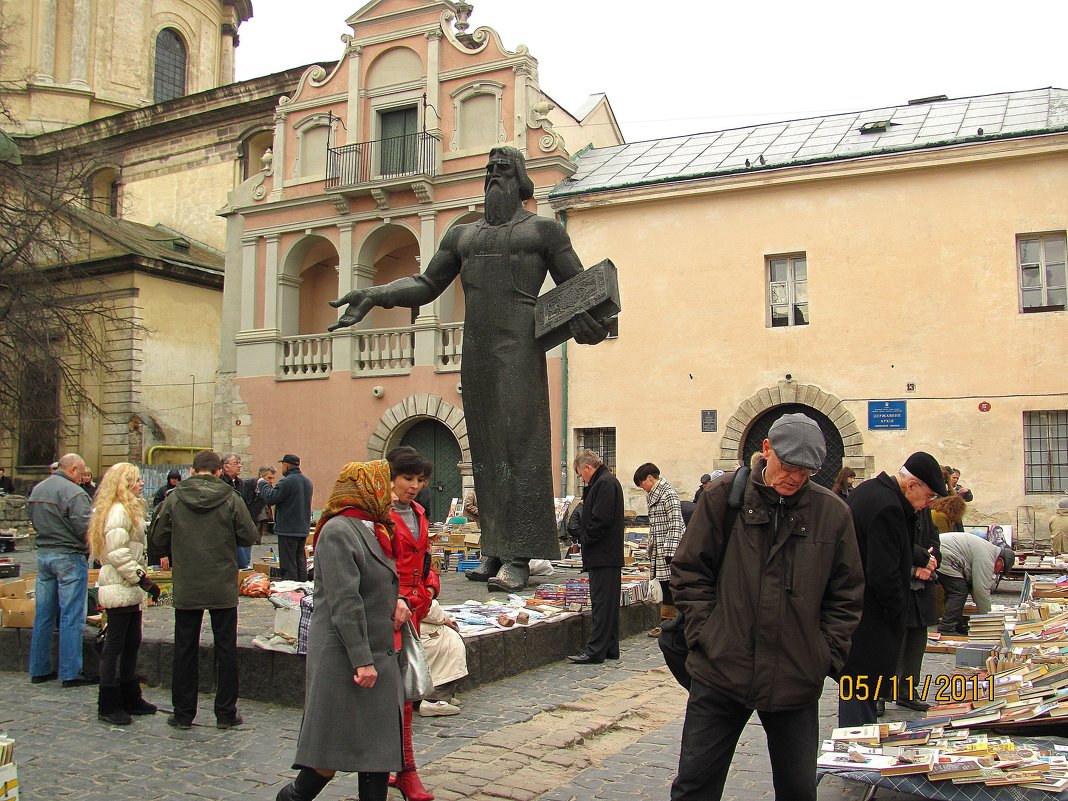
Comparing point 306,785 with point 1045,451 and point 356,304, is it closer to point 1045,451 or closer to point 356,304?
point 356,304

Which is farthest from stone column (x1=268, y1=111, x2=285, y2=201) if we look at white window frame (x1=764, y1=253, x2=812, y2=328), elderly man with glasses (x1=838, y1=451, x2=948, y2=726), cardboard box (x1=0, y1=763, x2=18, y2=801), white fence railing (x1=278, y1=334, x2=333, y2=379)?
cardboard box (x1=0, y1=763, x2=18, y2=801)

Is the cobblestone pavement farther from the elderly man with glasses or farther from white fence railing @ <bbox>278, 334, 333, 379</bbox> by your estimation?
white fence railing @ <bbox>278, 334, 333, 379</bbox>

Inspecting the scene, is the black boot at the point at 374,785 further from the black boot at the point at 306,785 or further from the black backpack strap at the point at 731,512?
the black backpack strap at the point at 731,512

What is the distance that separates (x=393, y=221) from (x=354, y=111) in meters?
2.91

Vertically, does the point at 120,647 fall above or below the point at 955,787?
above

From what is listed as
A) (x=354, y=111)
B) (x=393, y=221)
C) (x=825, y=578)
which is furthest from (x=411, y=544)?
(x=354, y=111)

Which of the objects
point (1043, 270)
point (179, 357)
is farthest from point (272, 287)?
point (1043, 270)

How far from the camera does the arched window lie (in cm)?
3975

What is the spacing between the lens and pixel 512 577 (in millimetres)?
8852

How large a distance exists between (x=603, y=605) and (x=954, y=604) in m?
3.36

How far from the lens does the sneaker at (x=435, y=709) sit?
20.2ft

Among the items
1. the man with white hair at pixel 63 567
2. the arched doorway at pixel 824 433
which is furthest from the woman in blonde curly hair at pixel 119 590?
the arched doorway at pixel 824 433

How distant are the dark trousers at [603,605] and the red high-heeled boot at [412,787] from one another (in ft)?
10.8

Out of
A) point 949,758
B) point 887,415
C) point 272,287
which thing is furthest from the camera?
point 272,287
